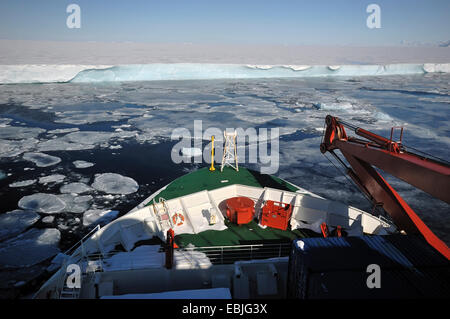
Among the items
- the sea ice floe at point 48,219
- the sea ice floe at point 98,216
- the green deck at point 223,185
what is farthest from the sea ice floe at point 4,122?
the green deck at point 223,185

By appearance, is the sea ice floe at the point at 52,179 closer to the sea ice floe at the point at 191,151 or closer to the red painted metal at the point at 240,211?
the sea ice floe at the point at 191,151

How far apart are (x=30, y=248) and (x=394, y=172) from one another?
960cm

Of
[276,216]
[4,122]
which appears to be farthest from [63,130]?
→ [276,216]

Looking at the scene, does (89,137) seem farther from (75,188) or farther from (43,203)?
(43,203)

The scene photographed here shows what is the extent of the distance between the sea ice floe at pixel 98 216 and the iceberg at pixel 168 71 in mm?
33348

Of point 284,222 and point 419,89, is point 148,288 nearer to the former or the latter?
point 284,222

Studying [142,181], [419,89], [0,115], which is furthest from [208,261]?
[419,89]

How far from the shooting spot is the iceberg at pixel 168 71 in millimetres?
37906

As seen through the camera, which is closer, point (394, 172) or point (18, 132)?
point (394, 172)

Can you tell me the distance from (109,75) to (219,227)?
129 feet

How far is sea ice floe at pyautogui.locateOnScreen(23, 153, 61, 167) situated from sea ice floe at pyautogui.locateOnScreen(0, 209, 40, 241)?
4653 millimetres

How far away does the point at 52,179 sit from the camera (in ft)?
41.6

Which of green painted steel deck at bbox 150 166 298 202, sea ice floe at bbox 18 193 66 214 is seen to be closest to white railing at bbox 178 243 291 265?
green painted steel deck at bbox 150 166 298 202

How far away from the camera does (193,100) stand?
30766 mm
